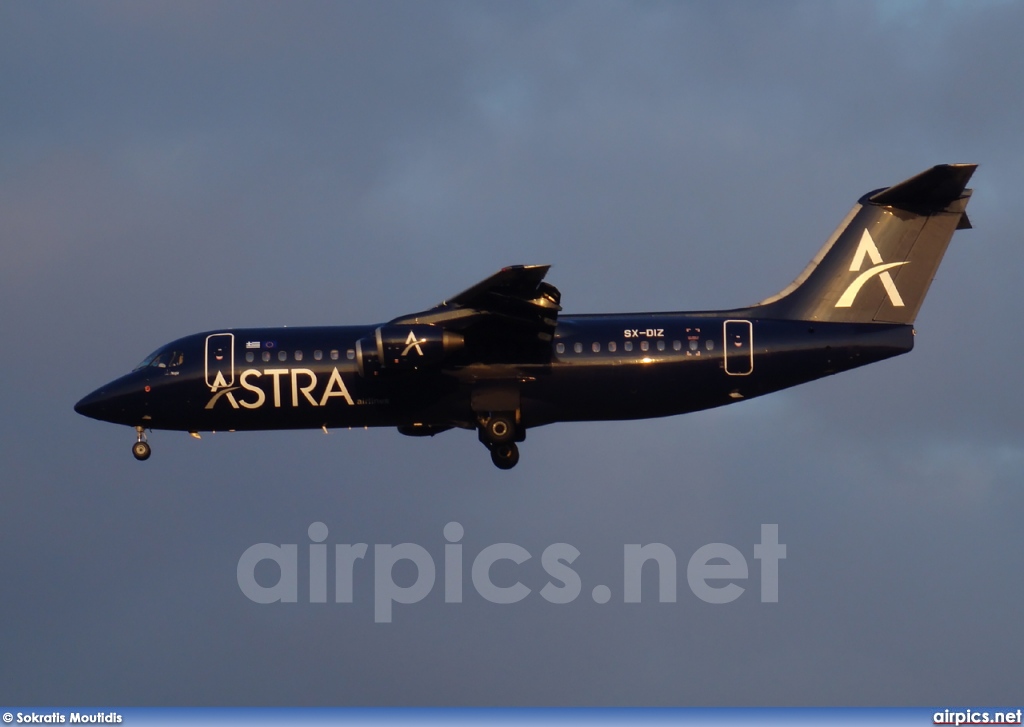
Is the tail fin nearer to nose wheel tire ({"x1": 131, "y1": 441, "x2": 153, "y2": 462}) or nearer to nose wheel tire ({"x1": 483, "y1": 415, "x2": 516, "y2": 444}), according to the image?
nose wheel tire ({"x1": 483, "y1": 415, "x2": 516, "y2": 444})

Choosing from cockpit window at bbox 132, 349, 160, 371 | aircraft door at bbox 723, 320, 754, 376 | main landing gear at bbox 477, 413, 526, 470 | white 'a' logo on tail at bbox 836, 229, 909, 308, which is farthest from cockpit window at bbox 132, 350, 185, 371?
white 'a' logo on tail at bbox 836, 229, 909, 308

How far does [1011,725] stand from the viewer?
896 inches

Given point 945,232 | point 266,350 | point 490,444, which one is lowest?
point 490,444

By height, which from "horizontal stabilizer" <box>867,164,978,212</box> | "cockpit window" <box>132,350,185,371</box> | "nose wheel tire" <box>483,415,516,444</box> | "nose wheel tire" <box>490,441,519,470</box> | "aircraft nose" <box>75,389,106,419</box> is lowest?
"nose wheel tire" <box>490,441,519,470</box>

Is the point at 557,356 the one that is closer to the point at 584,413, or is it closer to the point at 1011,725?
the point at 584,413

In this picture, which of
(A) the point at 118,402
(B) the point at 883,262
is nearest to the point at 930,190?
(B) the point at 883,262

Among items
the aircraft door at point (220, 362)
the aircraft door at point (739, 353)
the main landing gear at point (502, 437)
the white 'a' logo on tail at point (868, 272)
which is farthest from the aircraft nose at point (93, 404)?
the white 'a' logo on tail at point (868, 272)

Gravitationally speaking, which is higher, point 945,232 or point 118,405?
point 945,232

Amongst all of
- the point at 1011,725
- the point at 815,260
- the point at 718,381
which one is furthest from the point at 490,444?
the point at 1011,725

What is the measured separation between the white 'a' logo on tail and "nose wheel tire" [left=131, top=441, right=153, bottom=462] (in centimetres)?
1398

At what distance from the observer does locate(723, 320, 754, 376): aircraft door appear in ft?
98.1

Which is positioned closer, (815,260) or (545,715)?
(545,715)

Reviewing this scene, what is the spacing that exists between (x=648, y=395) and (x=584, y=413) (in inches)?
51.8

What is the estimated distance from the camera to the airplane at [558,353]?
98.0 ft
